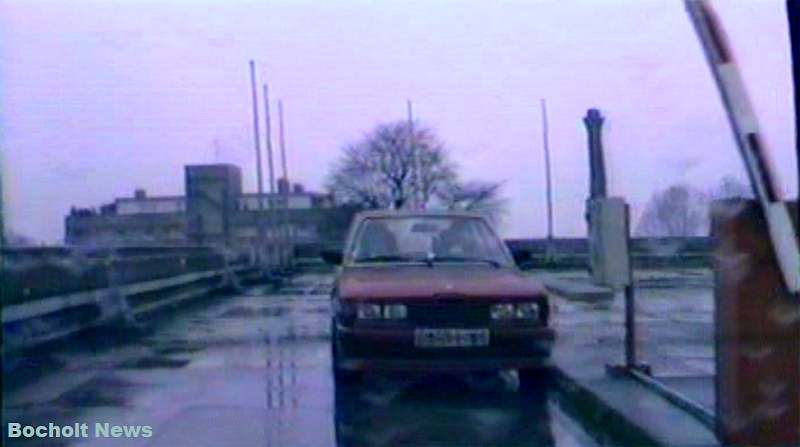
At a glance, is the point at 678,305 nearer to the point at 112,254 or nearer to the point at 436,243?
the point at 112,254

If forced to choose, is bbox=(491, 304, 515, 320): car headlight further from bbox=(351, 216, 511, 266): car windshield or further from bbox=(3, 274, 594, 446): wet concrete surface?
bbox=(351, 216, 511, 266): car windshield

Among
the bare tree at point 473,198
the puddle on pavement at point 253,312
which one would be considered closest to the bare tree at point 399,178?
the bare tree at point 473,198

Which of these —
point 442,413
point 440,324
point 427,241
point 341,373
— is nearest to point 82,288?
point 427,241

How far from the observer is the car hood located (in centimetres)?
852

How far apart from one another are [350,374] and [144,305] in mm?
7919

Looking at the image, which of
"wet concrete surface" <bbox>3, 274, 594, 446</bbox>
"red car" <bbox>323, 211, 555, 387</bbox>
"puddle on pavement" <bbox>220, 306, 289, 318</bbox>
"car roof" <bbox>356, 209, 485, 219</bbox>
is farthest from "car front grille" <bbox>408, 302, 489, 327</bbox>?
"puddle on pavement" <bbox>220, 306, 289, 318</bbox>

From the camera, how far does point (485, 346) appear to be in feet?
27.6

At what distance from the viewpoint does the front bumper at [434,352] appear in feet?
27.4

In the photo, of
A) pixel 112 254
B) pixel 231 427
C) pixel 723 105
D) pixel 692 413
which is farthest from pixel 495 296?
pixel 112 254

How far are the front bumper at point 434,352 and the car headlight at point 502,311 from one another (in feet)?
0.28

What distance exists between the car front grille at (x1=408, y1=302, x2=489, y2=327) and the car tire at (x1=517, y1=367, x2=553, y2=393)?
24.1 inches

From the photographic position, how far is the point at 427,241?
980cm

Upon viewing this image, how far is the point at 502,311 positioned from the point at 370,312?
2.95ft

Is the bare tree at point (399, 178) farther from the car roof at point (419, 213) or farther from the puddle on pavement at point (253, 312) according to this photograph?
the puddle on pavement at point (253, 312)
